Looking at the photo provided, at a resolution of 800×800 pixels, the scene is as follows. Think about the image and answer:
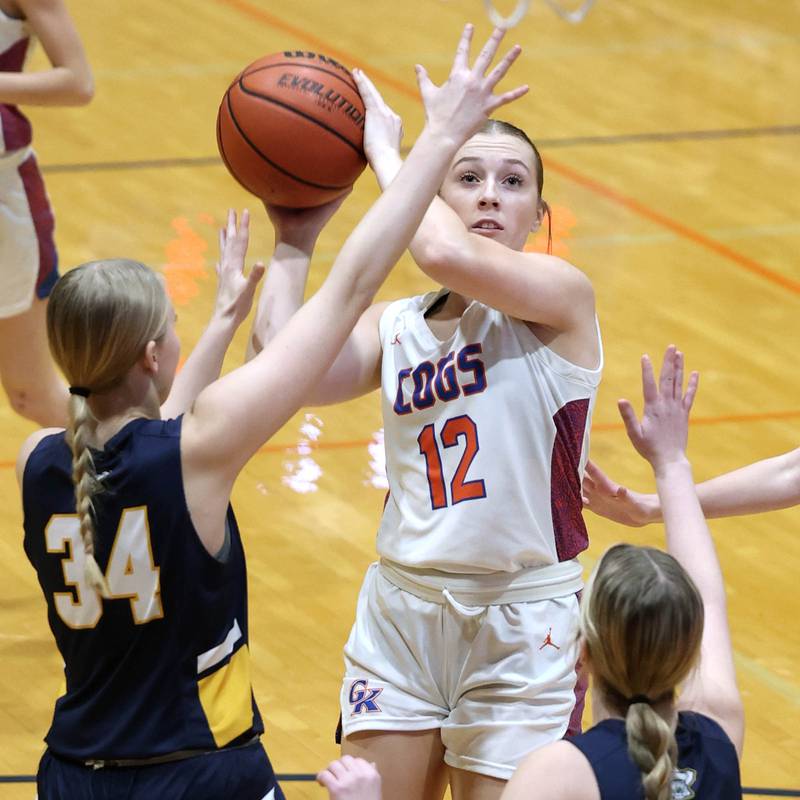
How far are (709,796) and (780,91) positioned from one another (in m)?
8.74

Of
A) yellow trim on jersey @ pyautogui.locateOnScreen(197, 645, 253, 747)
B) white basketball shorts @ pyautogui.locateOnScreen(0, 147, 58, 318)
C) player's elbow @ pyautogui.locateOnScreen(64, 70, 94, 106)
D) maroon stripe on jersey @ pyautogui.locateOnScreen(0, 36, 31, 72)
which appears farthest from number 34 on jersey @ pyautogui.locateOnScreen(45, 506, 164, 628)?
maroon stripe on jersey @ pyautogui.locateOnScreen(0, 36, 31, 72)

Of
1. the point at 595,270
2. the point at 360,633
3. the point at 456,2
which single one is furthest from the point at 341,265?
the point at 456,2

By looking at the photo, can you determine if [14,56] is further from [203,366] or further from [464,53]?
[464,53]

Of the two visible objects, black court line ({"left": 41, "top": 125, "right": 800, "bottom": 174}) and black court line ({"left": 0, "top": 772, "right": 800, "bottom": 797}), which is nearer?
black court line ({"left": 0, "top": 772, "right": 800, "bottom": 797})

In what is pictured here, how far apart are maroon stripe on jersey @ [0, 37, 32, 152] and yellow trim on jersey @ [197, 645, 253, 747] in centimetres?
327

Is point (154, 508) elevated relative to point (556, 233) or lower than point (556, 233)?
elevated

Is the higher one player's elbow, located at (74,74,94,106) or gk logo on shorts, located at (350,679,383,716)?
gk logo on shorts, located at (350,679,383,716)

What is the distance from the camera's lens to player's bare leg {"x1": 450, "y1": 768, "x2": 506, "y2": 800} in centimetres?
347

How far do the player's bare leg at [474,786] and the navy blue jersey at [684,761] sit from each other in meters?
0.83

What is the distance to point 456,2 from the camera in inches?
488

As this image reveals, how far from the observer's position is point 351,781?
2691 millimetres

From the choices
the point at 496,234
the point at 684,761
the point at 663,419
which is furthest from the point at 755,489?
the point at 684,761

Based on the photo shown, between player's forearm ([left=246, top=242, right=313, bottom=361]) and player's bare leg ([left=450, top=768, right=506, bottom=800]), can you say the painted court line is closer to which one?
player's forearm ([left=246, top=242, right=313, bottom=361])

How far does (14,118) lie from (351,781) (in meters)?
3.79
